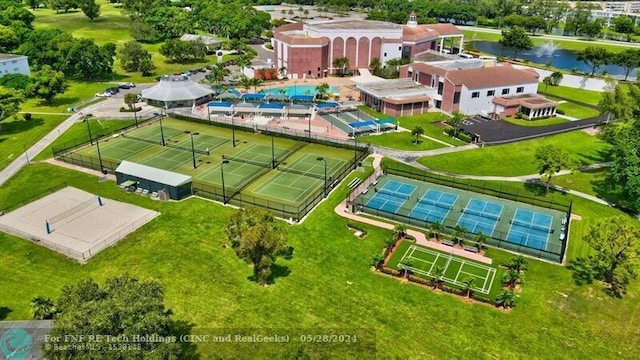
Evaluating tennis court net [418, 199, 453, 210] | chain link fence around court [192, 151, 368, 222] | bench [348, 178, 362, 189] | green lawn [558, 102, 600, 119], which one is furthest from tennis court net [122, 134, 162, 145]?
green lawn [558, 102, 600, 119]

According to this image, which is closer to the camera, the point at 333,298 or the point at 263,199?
the point at 333,298

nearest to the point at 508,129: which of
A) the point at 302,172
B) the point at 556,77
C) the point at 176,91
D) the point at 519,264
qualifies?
the point at 556,77

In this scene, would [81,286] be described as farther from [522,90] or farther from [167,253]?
[522,90]

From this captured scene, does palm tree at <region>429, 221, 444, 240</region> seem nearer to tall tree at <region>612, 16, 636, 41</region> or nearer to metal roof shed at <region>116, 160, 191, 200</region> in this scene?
metal roof shed at <region>116, 160, 191, 200</region>

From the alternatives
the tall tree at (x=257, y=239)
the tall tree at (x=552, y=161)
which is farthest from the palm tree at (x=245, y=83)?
the tall tree at (x=257, y=239)

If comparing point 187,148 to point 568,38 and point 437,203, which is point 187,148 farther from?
point 568,38

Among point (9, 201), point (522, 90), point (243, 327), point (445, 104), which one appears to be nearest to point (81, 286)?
point (243, 327)
